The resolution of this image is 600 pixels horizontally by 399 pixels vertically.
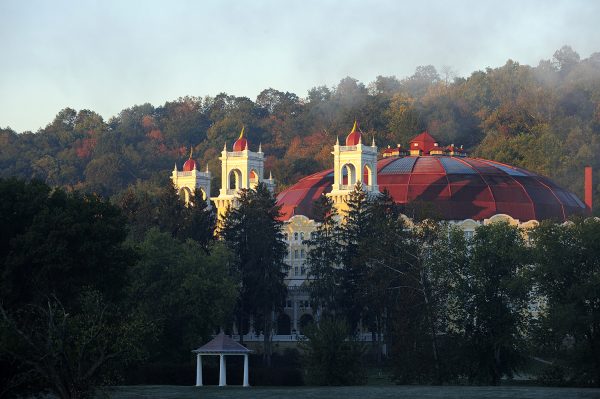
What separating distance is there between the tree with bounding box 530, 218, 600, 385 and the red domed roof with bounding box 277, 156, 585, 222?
165 feet

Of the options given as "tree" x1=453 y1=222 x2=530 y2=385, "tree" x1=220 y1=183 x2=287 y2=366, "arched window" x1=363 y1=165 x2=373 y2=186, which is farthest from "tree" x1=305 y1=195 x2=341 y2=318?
"tree" x1=453 y1=222 x2=530 y2=385

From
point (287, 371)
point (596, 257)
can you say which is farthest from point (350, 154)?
point (596, 257)

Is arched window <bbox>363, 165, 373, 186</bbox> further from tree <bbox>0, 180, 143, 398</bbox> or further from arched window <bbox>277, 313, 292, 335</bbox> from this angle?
tree <bbox>0, 180, 143, 398</bbox>

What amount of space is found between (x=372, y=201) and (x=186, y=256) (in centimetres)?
2255

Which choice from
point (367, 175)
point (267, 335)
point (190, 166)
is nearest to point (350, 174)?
point (367, 175)

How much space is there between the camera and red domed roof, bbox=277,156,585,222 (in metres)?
149

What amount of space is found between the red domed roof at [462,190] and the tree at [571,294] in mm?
50191

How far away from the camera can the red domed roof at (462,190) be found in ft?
489

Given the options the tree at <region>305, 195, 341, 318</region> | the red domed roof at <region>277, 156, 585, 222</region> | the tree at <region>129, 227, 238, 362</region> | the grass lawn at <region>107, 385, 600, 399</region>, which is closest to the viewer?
the grass lawn at <region>107, 385, 600, 399</region>

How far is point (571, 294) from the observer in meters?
90.8

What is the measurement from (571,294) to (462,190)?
61.3 meters

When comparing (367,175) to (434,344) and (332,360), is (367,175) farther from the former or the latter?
(332,360)

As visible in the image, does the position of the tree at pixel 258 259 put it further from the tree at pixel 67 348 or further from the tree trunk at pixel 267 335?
the tree at pixel 67 348

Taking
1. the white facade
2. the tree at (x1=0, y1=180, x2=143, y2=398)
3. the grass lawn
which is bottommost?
the grass lawn
